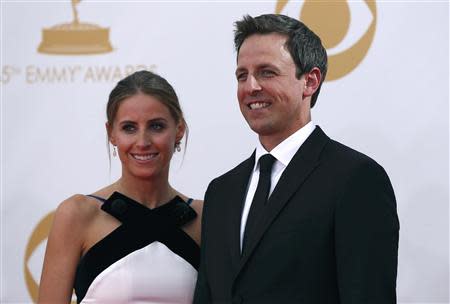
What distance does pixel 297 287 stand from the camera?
1811 millimetres

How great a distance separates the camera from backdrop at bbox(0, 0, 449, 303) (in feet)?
9.13

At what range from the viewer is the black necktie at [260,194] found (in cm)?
191

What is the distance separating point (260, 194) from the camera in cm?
197

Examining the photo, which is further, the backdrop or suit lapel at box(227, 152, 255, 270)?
the backdrop

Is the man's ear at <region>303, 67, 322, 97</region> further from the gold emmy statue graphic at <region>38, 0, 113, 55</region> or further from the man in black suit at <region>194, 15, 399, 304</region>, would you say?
the gold emmy statue graphic at <region>38, 0, 113, 55</region>

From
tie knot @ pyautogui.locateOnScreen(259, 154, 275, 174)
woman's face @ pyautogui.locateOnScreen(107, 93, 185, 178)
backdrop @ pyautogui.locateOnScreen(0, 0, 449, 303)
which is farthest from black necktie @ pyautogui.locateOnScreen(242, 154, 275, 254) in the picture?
backdrop @ pyautogui.locateOnScreen(0, 0, 449, 303)


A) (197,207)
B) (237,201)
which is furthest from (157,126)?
(237,201)

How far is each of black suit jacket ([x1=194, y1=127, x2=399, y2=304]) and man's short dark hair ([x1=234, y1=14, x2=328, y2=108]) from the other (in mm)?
208

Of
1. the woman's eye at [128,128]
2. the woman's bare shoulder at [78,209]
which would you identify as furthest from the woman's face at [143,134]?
the woman's bare shoulder at [78,209]

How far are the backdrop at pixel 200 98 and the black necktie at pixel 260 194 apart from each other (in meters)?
0.89

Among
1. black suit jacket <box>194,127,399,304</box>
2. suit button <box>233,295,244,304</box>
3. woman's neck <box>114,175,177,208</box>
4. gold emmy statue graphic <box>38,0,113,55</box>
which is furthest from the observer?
gold emmy statue graphic <box>38,0,113,55</box>

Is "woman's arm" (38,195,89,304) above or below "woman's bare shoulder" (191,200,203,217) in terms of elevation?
below

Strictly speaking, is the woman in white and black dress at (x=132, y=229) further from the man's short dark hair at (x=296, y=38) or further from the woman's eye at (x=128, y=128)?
the man's short dark hair at (x=296, y=38)

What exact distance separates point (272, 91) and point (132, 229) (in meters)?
0.73
